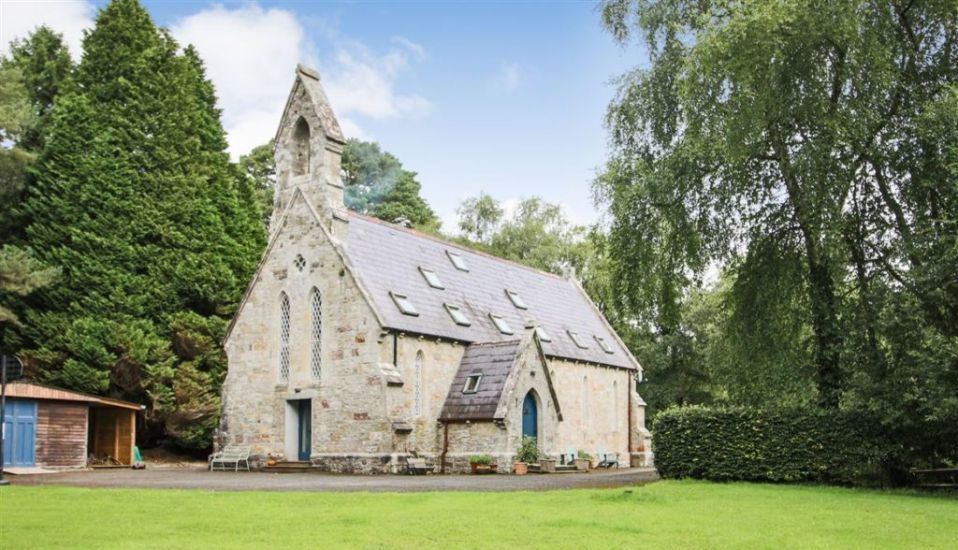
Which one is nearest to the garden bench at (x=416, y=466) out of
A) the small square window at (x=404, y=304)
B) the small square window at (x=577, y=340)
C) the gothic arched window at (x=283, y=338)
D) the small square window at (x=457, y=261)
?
the small square window at (x=404, y=304)

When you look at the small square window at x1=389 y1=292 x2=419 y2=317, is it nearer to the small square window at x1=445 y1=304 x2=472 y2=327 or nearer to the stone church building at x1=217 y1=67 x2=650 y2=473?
the stone church building at x1=217 y1=67 x2=650 y2=473

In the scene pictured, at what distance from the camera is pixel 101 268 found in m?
38.5

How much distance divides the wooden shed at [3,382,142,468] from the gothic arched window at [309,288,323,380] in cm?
855

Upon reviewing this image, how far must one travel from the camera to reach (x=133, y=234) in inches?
1576

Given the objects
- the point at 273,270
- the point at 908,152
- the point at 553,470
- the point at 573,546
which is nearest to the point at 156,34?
the point at 273,270

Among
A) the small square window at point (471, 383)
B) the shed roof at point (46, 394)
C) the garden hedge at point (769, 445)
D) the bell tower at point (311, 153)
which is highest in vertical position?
the bell tower at point (311, 153)

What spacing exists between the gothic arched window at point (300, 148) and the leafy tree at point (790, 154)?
40.3 ft

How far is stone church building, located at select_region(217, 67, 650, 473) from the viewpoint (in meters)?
30.0

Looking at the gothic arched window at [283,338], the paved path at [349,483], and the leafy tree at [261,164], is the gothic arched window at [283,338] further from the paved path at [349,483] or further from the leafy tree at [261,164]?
the leafy tree at [261,164]

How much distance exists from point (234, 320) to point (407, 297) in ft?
23.6

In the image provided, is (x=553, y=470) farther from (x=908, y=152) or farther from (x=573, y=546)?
(x=573, y=546)

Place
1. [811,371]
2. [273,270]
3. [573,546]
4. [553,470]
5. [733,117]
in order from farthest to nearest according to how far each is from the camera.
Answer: [273,270] < [553,470] < [811,371] < [733,117] < [573,546]

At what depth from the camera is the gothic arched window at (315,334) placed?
31812 millimetres

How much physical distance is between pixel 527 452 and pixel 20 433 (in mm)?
17640
